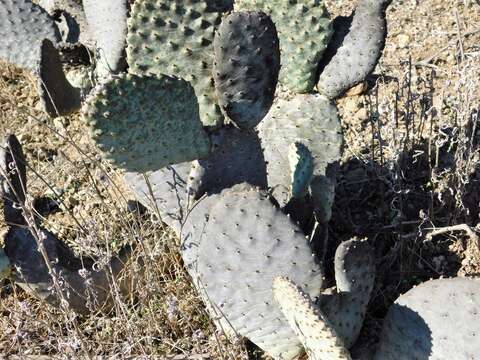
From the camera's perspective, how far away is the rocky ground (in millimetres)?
2561

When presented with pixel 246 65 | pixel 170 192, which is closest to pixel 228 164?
pixel 170 192

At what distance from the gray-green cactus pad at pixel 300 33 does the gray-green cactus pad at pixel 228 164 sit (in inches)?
11.8

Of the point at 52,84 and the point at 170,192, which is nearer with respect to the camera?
the point at 170,192

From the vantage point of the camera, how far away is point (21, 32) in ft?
10.7

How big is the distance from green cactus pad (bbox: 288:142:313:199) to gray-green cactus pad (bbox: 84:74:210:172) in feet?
0.93

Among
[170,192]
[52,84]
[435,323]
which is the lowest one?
[435,323]

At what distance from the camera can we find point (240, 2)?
2.79 metres

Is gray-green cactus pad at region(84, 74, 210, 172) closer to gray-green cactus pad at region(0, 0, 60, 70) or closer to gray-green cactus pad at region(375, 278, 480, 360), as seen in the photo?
gray-green cactus pad at region(375, 278, 480, 360)

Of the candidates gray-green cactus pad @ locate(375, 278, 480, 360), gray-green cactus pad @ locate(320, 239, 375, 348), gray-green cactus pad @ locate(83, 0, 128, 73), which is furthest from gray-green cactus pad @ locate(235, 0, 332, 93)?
gray-green cactus pad @ locate(375, 278, 480, 360)

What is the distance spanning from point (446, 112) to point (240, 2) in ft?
3.61

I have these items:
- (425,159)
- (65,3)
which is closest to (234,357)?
(425,159)

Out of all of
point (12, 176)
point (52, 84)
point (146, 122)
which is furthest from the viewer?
point (52, 84)

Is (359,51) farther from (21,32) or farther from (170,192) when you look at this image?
(21,32)

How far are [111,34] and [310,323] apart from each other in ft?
5.32
